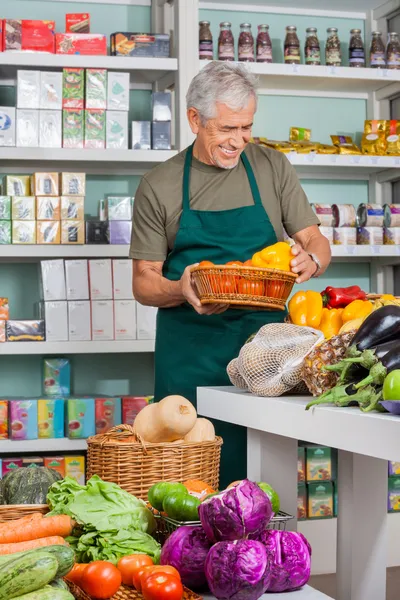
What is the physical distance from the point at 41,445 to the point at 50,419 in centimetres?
12

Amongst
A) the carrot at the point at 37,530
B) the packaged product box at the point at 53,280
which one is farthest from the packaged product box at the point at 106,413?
the carrot at the point at 37,530

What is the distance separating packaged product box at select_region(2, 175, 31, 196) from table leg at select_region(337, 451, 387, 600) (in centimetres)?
235

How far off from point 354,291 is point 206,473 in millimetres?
590

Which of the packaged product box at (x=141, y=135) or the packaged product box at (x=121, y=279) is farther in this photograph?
the packaged product box at (x=141, y=135)

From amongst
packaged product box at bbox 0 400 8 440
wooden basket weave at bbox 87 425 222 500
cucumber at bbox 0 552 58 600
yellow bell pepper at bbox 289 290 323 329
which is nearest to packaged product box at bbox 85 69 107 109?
packaged product box at bbox 0 400 8 440

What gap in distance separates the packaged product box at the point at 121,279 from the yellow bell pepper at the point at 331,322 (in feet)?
6.25

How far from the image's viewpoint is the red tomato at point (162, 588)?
1131mm

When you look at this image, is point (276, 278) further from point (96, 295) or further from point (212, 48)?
point (212, 48)

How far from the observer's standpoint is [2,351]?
12.3 ft

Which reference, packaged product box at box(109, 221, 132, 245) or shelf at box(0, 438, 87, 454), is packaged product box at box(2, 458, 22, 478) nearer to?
shelf at box(0, 438, 87, 454)

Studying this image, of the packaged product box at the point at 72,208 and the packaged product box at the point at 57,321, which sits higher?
the packaged product box at the point at 72,208

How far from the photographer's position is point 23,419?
3730 mm

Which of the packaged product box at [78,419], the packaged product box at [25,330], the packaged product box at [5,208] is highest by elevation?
the packaged product box at [5,208]

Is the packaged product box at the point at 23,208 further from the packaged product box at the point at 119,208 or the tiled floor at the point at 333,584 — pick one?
the tiled floor at the point at 333,584
